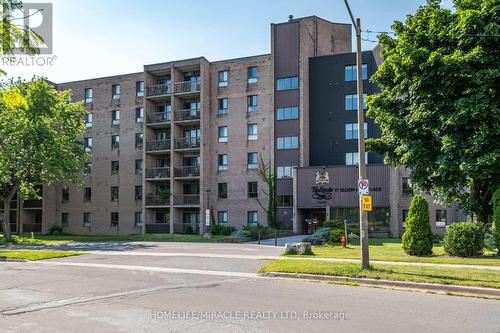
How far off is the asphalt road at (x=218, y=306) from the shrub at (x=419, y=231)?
8.29 metres

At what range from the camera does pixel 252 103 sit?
152 feet

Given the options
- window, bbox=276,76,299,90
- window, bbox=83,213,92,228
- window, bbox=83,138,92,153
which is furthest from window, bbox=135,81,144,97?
window, bbox=276,76,299,90

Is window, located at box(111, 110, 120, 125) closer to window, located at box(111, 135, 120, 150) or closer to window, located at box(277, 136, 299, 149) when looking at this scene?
window, located at box(111, 135, 120, 150)

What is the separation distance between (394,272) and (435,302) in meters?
3.60

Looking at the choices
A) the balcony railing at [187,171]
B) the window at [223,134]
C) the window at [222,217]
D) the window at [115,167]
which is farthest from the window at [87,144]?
the window at [222,217]

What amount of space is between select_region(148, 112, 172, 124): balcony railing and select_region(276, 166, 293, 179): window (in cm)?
1243

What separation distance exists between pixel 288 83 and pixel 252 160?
8.23m

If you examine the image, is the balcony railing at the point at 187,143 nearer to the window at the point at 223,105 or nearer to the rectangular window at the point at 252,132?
the window at the point at 223,105

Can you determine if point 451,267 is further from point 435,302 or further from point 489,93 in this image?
point 489,93

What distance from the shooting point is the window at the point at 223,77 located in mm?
47219

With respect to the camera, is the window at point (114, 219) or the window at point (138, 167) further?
the window at point (114, 219)

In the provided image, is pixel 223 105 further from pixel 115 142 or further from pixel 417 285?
pixel 417 285

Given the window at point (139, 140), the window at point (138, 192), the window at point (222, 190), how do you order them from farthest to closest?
the window at point (139, 140), the window at point (138, 192), the window at point (222, 190)

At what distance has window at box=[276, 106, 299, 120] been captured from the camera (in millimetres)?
44625
